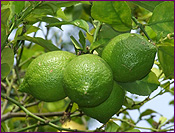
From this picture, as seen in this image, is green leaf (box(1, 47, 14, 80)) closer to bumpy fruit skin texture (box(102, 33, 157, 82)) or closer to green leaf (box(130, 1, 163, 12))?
bumpy fruit skin texture (box(102, 33, 157, 82))

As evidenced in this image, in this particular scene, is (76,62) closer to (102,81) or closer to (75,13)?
(102,81)

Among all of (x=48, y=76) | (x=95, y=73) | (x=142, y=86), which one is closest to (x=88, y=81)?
(x=95, y=73)

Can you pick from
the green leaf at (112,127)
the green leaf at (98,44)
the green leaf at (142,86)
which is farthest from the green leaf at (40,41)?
the green leaf at (112,127)

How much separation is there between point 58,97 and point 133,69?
0.26 meters

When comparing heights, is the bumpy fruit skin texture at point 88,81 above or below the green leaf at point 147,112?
above

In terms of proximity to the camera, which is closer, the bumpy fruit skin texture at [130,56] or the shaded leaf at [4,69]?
the bumpy fruit skin texture at [130,56]

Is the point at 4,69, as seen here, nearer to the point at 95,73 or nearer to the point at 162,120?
the point at 95,73

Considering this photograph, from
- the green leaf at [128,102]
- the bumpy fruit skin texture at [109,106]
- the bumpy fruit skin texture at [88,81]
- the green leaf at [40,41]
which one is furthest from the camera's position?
the green leaf at [128,102]

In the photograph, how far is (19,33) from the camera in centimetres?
116

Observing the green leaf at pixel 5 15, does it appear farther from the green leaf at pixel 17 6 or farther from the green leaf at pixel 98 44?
the green leaf at pixel 98 44

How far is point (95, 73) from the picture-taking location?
879 mm

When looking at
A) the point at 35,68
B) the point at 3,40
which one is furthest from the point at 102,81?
the point at 3,40

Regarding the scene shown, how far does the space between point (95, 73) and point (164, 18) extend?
12.3 inches

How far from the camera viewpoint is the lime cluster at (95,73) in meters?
0.87
